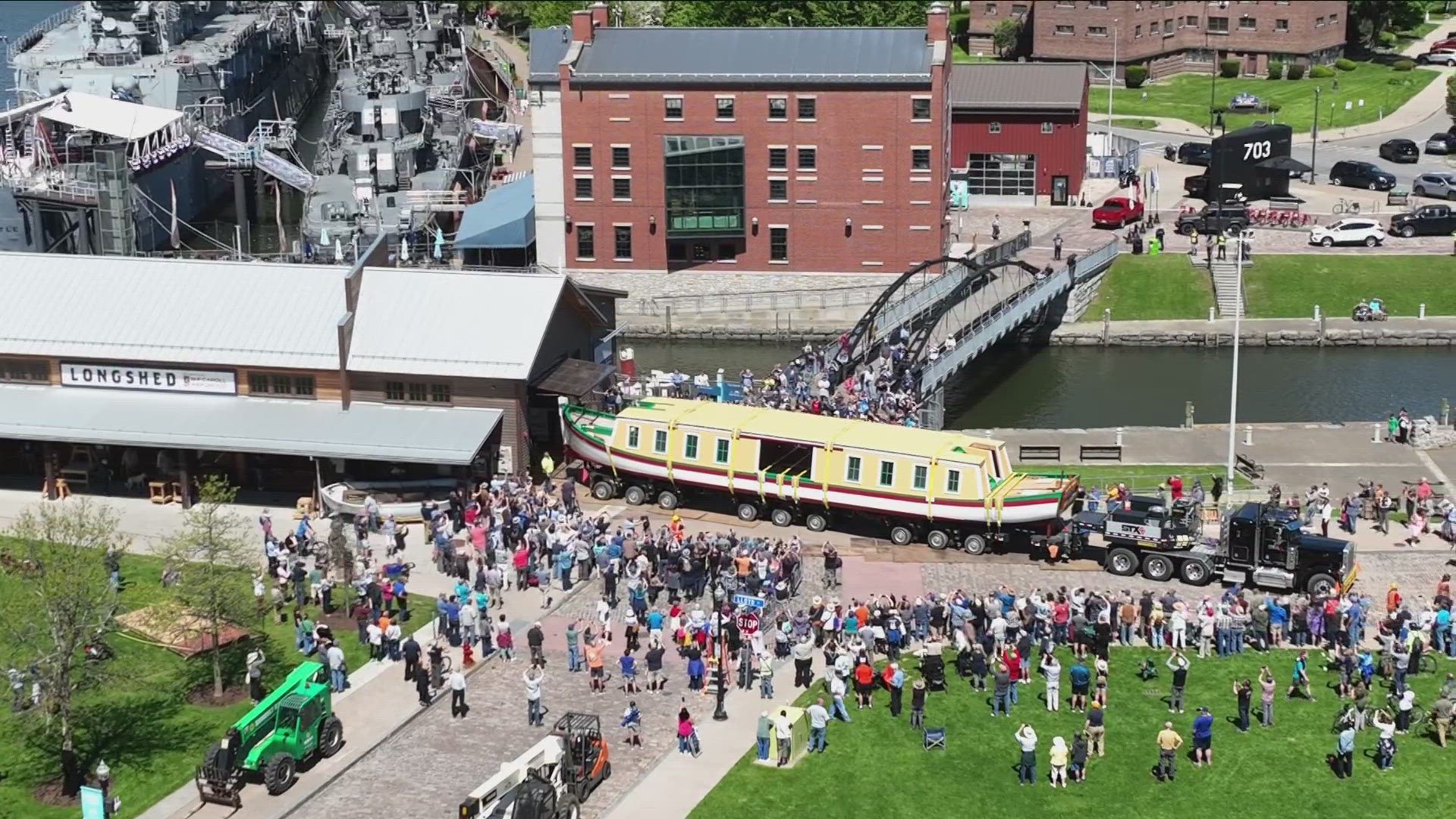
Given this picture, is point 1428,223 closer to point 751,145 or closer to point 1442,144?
point 1442,144

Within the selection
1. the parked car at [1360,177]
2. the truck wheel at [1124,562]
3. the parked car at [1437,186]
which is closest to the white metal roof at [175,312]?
the truck wheel at [1124,562]

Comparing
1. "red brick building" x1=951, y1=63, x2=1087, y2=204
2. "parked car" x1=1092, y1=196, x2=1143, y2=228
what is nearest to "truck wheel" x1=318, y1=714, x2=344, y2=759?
"parked car" x1=1092, y1=196, x2=1143, y2=228

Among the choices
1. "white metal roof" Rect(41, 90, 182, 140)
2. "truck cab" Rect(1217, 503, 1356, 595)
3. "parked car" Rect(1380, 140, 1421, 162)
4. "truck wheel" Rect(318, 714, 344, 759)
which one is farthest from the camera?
"parked car" Rect(1380, 140, 1421, 162)

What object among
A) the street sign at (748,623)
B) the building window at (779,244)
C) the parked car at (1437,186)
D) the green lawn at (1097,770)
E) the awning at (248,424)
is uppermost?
the parked car at (1437,186)

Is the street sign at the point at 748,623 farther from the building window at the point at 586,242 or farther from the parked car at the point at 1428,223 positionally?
the parked car at the point at 1428,223

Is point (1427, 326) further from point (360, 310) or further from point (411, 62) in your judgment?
point (411, 62)

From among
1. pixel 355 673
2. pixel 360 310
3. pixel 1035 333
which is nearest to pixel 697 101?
pixel 1035 333

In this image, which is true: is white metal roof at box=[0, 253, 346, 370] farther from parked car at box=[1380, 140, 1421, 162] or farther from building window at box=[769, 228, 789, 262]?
parked car at box=[1380, 140, 1421, 162]
